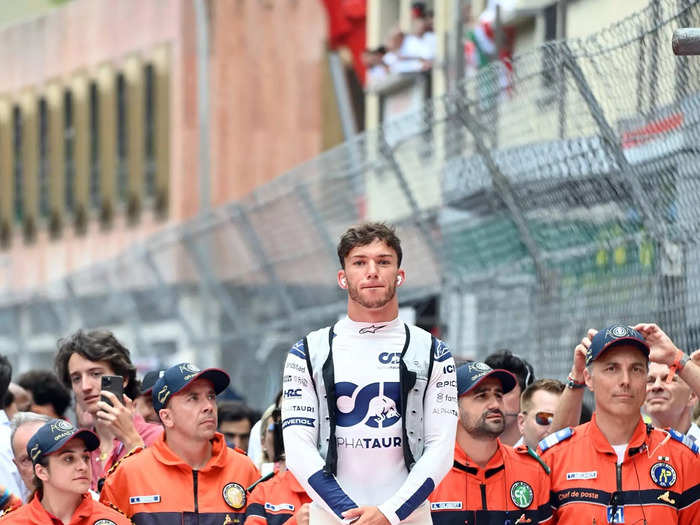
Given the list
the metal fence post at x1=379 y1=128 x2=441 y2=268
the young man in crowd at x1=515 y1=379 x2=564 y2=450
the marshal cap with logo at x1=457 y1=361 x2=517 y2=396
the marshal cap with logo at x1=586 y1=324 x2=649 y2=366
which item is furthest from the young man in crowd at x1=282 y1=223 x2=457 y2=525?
the metal fence post at x1=379 y1=128 x2=441 y2=268

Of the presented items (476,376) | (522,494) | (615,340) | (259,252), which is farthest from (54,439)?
(259,252)

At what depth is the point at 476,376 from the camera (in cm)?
674

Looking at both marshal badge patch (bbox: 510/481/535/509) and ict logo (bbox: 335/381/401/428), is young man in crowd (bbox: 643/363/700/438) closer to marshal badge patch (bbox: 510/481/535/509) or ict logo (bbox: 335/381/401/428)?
marshal badge patch (bbox: 510/481/535/509)

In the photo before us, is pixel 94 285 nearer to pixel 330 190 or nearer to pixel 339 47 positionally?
pixel 330 190

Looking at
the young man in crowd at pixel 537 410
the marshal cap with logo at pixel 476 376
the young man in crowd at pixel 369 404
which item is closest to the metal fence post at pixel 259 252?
the young man in crowd at pixel 537 410

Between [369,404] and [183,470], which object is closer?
[369,404]

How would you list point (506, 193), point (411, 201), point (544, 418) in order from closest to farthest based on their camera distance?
point (544, 418) < point (506, 193) < point (411, 201)

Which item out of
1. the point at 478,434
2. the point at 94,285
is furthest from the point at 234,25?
the point at 478,434

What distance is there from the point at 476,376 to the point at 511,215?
4.33 meters

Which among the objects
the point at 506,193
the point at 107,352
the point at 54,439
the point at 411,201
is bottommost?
the point at 54,439

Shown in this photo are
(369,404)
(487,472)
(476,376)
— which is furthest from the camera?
(476,376)

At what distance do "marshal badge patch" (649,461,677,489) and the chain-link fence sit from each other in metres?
2.35

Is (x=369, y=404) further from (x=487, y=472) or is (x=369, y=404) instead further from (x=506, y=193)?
(x=506, y=193)

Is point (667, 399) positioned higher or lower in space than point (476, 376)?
lower
